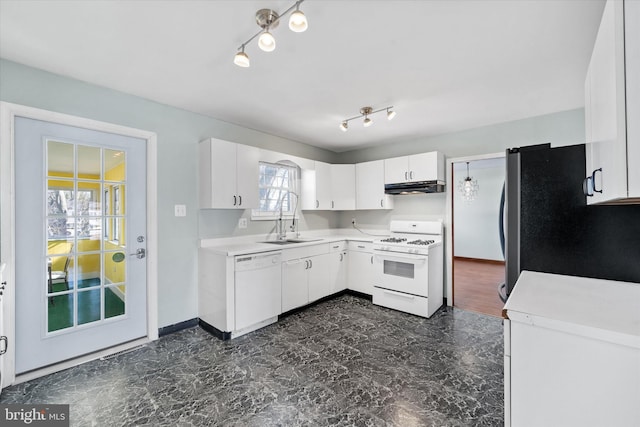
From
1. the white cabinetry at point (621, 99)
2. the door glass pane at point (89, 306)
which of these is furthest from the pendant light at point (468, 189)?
the door glass pane at point (89, 306)

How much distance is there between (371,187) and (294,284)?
1.96 m

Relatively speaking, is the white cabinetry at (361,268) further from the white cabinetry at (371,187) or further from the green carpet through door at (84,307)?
the green carpet through door at (84,307)

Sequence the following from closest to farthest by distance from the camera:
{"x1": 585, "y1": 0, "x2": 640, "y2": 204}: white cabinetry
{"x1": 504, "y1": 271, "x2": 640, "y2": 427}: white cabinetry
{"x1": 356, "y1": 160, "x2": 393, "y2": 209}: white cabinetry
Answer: {"x1": 585, "y1": 0, "x2": 640, "y2": 204}: white cabinetry < {"x1": 504, "y1": 271, "x2": 640, "y2": 427}: white cabinetry < {"x1": 356, "y1": 160, "x2": 393, "y2": 209}: white cabinetry

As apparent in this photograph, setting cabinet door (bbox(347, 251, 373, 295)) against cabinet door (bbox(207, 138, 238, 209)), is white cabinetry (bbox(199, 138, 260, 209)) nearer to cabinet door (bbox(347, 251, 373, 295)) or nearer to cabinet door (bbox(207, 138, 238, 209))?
cabinet door (bbox(207, 138, 238, 209))

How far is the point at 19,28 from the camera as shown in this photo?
168 cm

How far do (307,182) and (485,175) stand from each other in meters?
5.06

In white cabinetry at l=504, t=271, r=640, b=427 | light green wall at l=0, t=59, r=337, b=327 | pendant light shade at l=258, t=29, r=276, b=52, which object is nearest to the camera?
white cabinetry at l=504, t=271, r=640, b=427

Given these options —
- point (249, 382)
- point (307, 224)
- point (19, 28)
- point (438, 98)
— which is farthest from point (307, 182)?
point (19, 28)

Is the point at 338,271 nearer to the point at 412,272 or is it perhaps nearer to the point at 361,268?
the point at 361,268

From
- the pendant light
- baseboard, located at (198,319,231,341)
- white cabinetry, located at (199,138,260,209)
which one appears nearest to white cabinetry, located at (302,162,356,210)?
white cabinetry, located at (199,138,260,209)

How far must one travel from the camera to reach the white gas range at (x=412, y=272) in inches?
131

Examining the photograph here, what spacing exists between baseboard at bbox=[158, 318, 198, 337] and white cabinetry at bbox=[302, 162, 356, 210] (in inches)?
85.4

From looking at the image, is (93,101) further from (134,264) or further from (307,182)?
(307,182)

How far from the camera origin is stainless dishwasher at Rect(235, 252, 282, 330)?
2.82 meters
